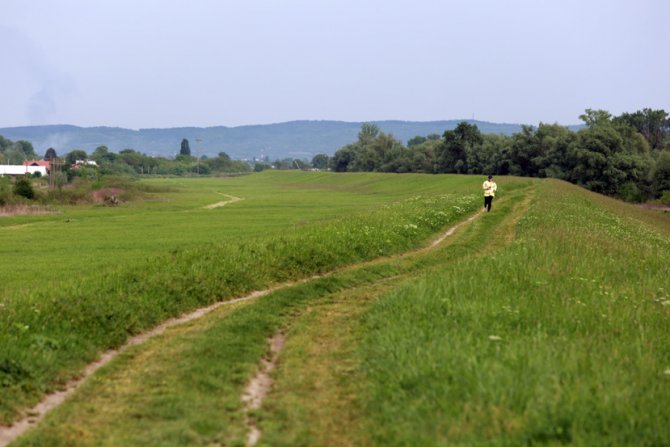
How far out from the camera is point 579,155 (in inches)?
3976

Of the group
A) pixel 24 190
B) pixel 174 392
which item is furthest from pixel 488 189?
pixel 24 190

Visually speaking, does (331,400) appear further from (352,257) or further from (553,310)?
(352,257)

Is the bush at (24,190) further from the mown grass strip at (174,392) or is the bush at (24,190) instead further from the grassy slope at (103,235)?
the mown grass strip at (174,392)

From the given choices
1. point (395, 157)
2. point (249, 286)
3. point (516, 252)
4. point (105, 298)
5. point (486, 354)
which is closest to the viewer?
point (486, 354)

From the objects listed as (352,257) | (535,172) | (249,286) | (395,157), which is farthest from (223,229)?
(395,157)

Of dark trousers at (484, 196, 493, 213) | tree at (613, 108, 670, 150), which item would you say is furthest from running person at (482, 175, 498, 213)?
tree at (613, 108, 670, 150)

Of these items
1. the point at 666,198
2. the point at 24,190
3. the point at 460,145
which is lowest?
the point at 666,198

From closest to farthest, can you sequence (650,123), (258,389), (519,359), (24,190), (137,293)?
(519,359) < (258,389) < (137,293) < (24,190) < (650,123)

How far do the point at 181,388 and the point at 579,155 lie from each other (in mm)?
97764

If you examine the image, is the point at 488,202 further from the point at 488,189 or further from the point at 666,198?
the point at 666,198

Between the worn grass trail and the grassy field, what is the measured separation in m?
0.03

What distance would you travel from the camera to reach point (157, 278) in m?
17.2

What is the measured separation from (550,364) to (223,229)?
33.4m

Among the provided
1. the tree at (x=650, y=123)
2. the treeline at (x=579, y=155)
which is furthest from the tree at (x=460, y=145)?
the tree at (x=650, y=123)
